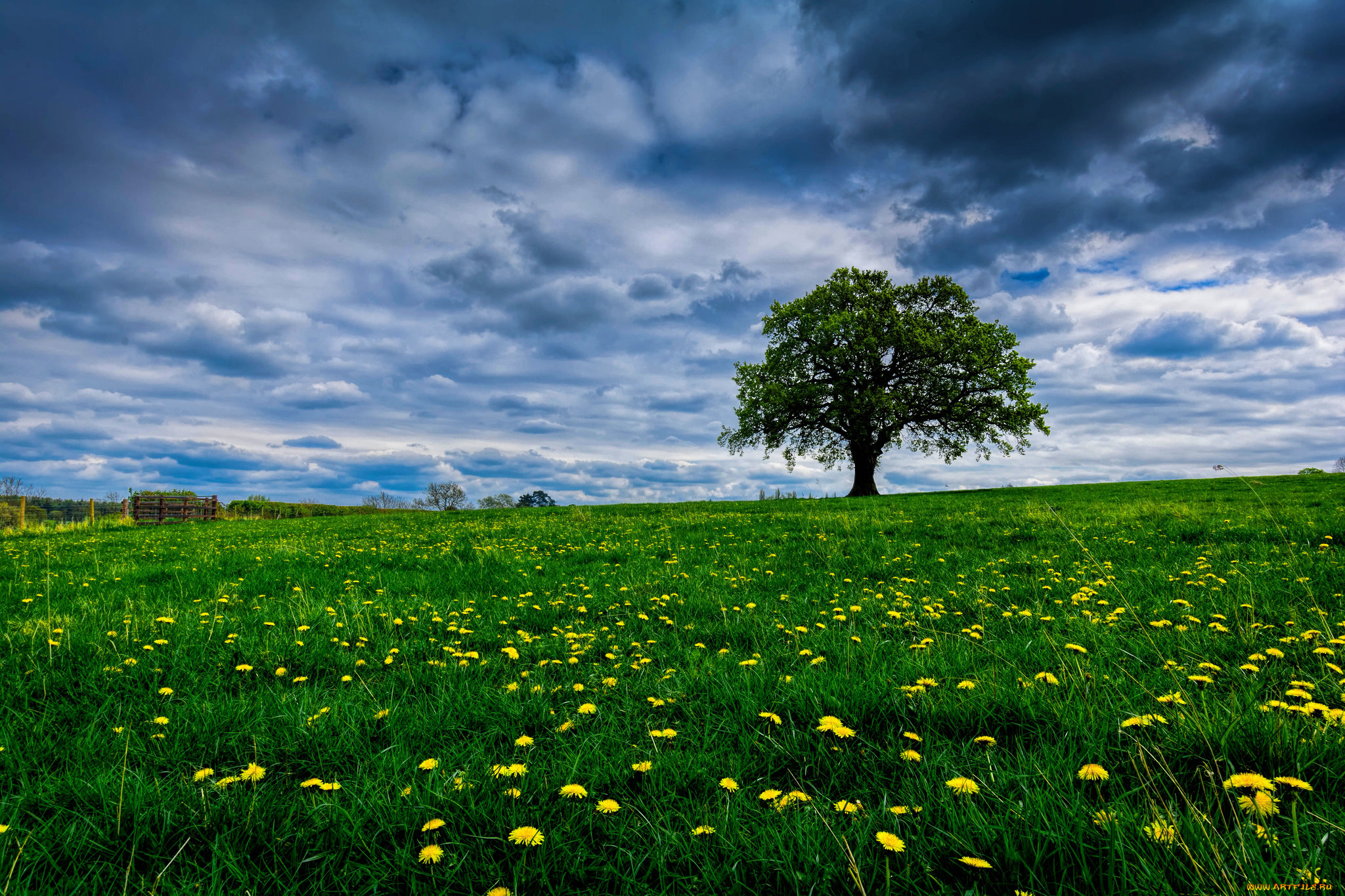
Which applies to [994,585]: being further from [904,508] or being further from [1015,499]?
[1015,499]

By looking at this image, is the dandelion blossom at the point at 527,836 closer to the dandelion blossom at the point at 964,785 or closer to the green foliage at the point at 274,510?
the dandelion blossom at the point at 964,785

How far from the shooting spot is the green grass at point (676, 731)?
2203 millimetres

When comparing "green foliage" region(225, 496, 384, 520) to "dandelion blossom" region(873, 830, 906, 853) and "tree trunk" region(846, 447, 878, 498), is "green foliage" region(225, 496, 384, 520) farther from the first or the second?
"dandelion blossom" region(873, 830, 906, 853)

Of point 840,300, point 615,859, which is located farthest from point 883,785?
point 840,300

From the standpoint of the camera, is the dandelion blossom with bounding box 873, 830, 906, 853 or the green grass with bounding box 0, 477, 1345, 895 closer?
the dandelion blossom with bounding box 873, 830, 906, 853

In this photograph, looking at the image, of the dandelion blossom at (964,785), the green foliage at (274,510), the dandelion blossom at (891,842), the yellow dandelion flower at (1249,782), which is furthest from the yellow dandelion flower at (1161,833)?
the green foliage at (274,510)

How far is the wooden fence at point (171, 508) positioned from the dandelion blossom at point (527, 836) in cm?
5002

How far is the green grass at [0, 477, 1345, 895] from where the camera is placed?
2.20 metres

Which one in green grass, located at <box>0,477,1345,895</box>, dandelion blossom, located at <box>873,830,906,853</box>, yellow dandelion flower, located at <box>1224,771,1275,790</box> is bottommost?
green grass, located at <box>0,477,1345,895</box>

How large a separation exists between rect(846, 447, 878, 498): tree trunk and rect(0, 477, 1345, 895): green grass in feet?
83.7

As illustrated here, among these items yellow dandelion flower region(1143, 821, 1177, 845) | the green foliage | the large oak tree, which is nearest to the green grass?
yellow dandelion flower region(1143, 821, 1177, 845)

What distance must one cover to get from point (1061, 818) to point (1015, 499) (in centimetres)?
2095

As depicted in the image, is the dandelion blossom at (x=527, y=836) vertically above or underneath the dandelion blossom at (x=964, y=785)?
underneath

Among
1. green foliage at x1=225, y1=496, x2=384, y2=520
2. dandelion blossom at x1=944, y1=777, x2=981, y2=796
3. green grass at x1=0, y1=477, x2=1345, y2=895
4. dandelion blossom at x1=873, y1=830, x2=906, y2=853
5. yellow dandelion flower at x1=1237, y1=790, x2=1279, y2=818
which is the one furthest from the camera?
green foliage at x1=225, y1=496, x2=384, y2=520
